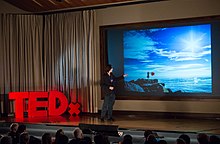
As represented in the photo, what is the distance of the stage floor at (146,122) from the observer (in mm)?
7488

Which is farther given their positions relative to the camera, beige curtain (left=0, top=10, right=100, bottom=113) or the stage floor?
beige curtain (left=0, top=10, right=100, bottom=113)

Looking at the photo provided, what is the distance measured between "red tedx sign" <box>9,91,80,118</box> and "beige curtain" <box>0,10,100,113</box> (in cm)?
35

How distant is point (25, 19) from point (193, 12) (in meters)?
4.74

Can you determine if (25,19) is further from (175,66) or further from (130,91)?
(175,66)

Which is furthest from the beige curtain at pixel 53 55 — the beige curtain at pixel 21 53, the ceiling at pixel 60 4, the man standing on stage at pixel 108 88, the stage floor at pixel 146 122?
the man standing on stage at pixel 108 88

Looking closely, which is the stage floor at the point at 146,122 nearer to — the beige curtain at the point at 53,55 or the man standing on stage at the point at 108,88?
the man standing on stage at the point at 108,88

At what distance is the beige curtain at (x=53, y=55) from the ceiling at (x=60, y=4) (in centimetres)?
A: 19

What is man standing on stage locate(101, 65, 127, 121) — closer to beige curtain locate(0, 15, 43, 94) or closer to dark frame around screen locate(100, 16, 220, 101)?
dark frame around screen locate(100, 16, 220, 101)

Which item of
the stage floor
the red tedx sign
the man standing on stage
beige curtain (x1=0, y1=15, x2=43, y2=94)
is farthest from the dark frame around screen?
beige curtain (x1=0, y1=15, x2=43, y2=94)

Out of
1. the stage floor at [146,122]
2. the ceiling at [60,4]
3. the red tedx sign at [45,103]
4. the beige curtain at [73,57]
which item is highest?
the ceiling at [60,4]

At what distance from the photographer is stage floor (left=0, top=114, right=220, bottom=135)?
295 inches

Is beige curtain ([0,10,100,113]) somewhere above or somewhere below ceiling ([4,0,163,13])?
below

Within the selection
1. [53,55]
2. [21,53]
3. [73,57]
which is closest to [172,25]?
[73,57]

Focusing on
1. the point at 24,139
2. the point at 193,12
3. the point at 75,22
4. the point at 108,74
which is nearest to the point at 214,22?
the point at 193,12
